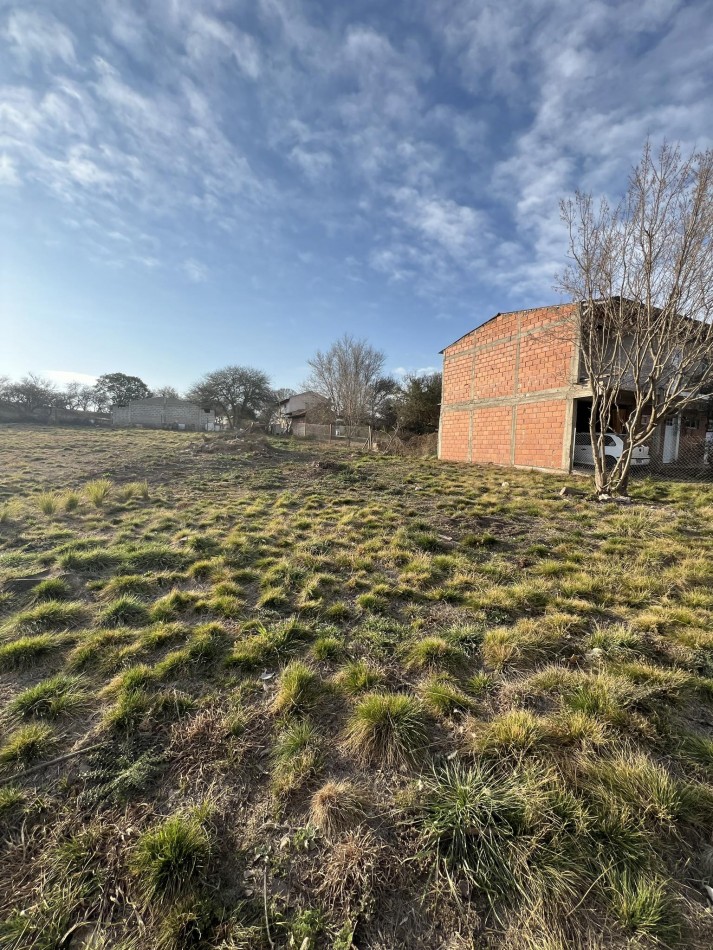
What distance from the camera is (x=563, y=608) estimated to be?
360cm

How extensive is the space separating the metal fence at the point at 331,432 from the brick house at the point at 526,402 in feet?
42.8

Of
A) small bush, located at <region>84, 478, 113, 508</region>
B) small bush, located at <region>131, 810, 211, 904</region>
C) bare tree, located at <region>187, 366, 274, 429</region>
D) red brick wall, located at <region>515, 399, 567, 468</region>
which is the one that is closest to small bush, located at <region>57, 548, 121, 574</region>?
small bush, located at <region>84, 478, 113, 508</region>

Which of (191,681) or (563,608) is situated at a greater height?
(563,608)

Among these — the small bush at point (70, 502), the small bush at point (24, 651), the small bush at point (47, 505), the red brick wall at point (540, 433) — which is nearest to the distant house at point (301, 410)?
the red brick wall at point (540, 433)

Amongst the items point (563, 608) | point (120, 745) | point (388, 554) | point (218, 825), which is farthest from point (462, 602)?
point (120, 745)

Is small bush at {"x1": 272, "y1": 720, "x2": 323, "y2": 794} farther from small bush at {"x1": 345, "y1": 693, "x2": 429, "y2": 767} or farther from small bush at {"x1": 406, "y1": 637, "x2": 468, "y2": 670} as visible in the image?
small bush at {"x1": 406, "y1": 637, "x2": 468, "y2": 670}

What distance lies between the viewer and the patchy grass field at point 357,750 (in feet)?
4.66

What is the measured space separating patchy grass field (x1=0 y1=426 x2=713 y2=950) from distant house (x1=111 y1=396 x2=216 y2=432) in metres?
42.9

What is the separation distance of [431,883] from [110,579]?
448 centimetres

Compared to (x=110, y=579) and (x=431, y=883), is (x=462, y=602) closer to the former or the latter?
(x=431, y=883)

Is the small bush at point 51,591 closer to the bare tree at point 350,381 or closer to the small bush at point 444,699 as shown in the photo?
the small bush at point 444,699

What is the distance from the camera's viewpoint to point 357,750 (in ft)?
7.00

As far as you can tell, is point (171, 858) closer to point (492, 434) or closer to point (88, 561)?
point (88, 561)

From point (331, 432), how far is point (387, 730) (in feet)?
110
